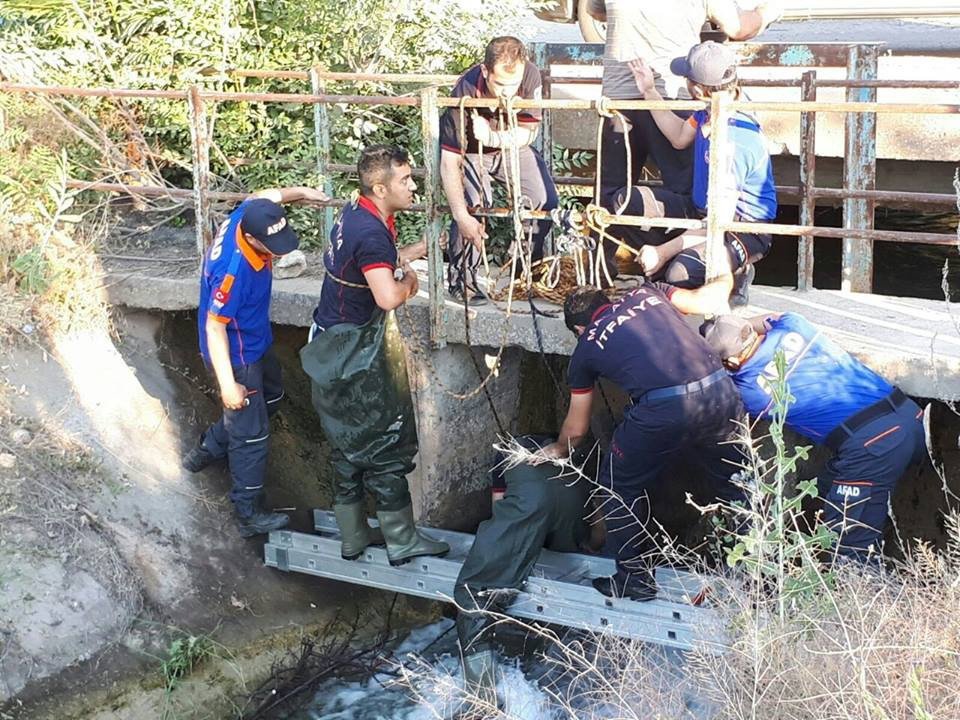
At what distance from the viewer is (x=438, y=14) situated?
8.48 m

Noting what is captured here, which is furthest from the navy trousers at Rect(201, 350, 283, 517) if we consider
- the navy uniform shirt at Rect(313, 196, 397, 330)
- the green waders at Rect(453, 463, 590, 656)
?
the green waders at Rect(453, 463, 590, 656)

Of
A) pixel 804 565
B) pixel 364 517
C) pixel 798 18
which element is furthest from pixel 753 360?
pixel 798 18

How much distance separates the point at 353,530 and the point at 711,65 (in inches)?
122

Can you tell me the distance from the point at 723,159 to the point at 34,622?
13.4ft

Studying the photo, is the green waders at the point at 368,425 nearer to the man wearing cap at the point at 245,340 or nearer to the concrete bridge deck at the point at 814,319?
the man wearing cap at the point at 245,340

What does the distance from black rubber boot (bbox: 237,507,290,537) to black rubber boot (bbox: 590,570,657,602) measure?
1.97 meters

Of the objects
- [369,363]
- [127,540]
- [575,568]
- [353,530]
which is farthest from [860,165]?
[127,540]

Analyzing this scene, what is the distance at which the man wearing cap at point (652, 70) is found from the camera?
6.88 metres

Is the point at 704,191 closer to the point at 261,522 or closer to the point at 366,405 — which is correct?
the point at 366,405

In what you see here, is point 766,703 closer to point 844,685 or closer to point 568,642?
point 844,685

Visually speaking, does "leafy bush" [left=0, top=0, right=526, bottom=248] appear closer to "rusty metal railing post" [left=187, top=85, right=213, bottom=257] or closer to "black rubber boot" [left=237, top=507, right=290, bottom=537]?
"rusty metal railing post" [left=187, top=85, right=213, bottom=257]

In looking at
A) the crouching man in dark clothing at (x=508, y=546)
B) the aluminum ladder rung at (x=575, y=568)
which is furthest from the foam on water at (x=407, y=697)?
the aluminum ladder rung at (x=575, y=568)

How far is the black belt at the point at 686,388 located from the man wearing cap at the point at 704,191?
0.62m

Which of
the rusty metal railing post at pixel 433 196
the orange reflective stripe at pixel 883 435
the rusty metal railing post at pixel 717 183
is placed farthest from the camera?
the rusty metal railing post at pixel 433 196
